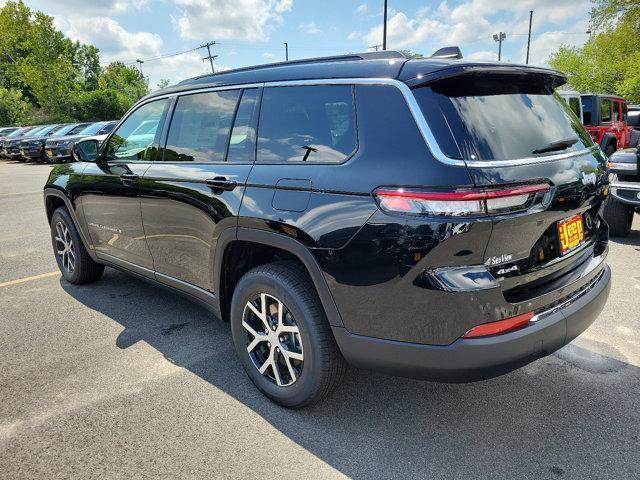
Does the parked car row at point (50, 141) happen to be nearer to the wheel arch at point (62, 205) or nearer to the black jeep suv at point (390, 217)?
the wheel arch at point (62, 205)

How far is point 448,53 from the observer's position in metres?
2.57

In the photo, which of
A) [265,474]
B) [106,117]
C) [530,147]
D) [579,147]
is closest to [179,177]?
[265,474]

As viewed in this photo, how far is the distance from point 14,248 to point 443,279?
6353 millimetres

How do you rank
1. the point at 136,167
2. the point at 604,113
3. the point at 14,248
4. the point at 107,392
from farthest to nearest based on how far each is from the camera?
1. the point at 604,113
2. the point at 14,248
3. the point at 136,167
4. the point at 107,392

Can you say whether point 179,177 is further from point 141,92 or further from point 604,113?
point 141,92

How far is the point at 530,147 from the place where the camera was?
2232 millimetres

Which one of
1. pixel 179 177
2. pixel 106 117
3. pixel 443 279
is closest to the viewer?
pixel 443 279

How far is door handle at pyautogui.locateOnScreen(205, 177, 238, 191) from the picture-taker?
2.76 metres

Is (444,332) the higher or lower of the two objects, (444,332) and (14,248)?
the higher

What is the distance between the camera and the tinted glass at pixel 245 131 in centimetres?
279

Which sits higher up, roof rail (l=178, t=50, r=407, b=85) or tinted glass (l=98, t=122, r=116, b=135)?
roof rail (l=178, t=50, r=407, b=85)

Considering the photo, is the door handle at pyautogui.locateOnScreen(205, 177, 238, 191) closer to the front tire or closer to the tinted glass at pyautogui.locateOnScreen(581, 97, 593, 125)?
the front tire

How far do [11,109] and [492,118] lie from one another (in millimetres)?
52153

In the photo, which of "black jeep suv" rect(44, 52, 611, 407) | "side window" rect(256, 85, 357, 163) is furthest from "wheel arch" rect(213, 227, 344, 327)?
"side window" rect(256, 85, 357, 163)
